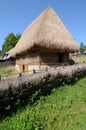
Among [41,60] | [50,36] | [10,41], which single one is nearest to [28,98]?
[41,60]

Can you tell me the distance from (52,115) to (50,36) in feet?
43.8

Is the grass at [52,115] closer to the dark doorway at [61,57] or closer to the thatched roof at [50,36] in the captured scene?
the thatched roof at [50,36]

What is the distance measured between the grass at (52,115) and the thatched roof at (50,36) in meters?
9.71

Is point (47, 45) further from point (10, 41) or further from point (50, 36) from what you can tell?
point (10, 41)

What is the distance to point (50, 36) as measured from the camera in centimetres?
2072

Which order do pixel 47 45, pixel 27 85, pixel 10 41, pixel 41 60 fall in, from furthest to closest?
pixel 10 41 < pixel 41 60 < pixel 47 45 < pixel 27 85

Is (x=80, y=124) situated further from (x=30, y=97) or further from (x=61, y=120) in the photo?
(x=30, y=97)

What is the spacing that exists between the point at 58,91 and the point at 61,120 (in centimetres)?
372

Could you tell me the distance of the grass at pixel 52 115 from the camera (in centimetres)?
715

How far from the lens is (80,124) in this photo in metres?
7.38

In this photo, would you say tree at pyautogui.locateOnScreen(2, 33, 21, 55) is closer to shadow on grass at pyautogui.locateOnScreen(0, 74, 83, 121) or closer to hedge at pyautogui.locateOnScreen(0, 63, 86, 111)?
hedge at pyautogui.locateOnScreen(0, 63, 86, 111)

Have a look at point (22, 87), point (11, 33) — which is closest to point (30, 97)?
point (22, 87)

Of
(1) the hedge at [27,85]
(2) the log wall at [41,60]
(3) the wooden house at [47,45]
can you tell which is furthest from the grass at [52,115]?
(2) the log wall at [41,60]

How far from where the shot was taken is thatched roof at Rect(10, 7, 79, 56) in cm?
1989
